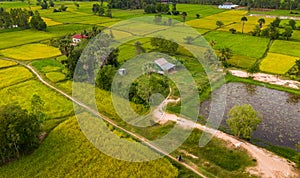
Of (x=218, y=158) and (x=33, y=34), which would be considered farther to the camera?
(x=33, y=34)

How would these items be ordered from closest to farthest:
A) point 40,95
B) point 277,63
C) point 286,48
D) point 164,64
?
1. point 40,95
2. point 164,64
3. point 277,63
4. point 286,48

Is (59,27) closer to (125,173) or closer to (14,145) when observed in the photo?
(14,145)

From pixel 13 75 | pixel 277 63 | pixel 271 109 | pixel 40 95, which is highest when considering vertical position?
pixel 277 63

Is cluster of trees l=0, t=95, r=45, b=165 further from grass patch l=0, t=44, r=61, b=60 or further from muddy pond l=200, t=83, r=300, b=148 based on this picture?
grass patch l=0, t=44, r=61, b=60

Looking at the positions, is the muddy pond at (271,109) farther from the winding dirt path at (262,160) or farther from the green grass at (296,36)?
the green grass at (296,36)

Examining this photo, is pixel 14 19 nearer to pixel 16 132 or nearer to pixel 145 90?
pixel 145 90

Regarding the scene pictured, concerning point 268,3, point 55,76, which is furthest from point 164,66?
point 268,3
